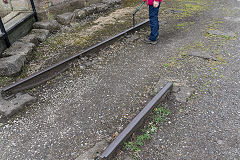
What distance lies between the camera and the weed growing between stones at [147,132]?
2825mm

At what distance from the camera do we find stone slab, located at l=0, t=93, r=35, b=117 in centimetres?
338

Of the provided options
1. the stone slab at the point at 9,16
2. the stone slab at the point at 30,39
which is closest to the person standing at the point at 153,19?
the stone slab at the point at 30,39

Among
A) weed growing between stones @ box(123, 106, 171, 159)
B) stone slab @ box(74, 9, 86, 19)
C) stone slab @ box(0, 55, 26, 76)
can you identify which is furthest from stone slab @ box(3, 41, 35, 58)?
weed growing between stones @ box(123, 106, 171, 159)

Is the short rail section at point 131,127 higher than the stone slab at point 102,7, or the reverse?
the stone slab at point 102,7

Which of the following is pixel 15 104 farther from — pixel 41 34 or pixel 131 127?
pixel 41 34

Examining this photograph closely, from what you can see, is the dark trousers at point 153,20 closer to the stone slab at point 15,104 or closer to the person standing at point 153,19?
the person standing at point 153,19

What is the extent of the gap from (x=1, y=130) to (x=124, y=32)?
4042 millimetres

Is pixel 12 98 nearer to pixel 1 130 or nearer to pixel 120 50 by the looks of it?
pixel 1 130

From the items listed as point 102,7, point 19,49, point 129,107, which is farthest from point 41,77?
point 102,7

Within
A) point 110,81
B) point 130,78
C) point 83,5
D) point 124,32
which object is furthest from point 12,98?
point 83,5

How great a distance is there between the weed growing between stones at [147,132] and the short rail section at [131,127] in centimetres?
11

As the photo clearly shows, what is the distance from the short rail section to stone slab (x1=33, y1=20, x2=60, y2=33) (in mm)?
4358

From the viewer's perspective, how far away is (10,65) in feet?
13.9

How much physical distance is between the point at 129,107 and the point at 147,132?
653 millimetres
